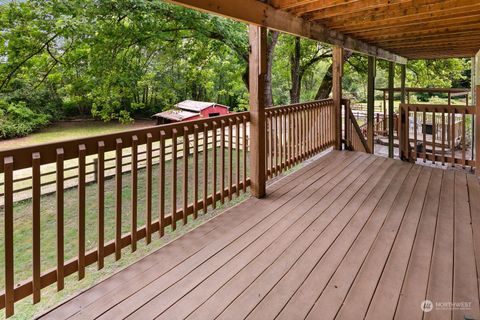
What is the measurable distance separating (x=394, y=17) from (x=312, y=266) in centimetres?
379

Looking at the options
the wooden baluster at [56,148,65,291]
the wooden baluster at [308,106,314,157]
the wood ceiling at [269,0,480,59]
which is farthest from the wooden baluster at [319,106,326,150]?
the wooden baluster at [56,148,65,291]

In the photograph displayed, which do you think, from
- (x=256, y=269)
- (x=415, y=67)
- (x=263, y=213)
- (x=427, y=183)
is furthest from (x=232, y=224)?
(x=415, y=67)

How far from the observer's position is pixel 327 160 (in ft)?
18.9

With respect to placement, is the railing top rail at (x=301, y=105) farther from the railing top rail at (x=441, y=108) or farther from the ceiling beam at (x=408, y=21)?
the railing top rail at (x=441, y=108)

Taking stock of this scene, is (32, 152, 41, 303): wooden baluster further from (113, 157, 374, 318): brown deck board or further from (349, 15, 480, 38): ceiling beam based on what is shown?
(349, 15, 480, 38): ceiling beam

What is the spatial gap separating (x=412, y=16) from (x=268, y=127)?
256cm

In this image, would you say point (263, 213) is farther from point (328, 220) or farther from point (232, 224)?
point (328, 220)

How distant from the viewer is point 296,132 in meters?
5.21

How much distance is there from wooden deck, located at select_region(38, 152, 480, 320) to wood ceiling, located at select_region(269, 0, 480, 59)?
2324mm

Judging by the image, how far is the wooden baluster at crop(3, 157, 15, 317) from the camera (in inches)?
68.4

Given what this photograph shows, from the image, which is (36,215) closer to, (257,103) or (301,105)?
(257,103)

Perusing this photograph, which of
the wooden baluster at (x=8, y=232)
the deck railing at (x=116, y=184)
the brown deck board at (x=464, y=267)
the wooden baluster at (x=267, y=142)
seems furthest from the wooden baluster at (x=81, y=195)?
the wooden baluster at (x=267, y=142)

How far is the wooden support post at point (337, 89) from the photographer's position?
6.10 meters

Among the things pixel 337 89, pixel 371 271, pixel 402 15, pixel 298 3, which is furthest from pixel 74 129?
pixel 371 271
